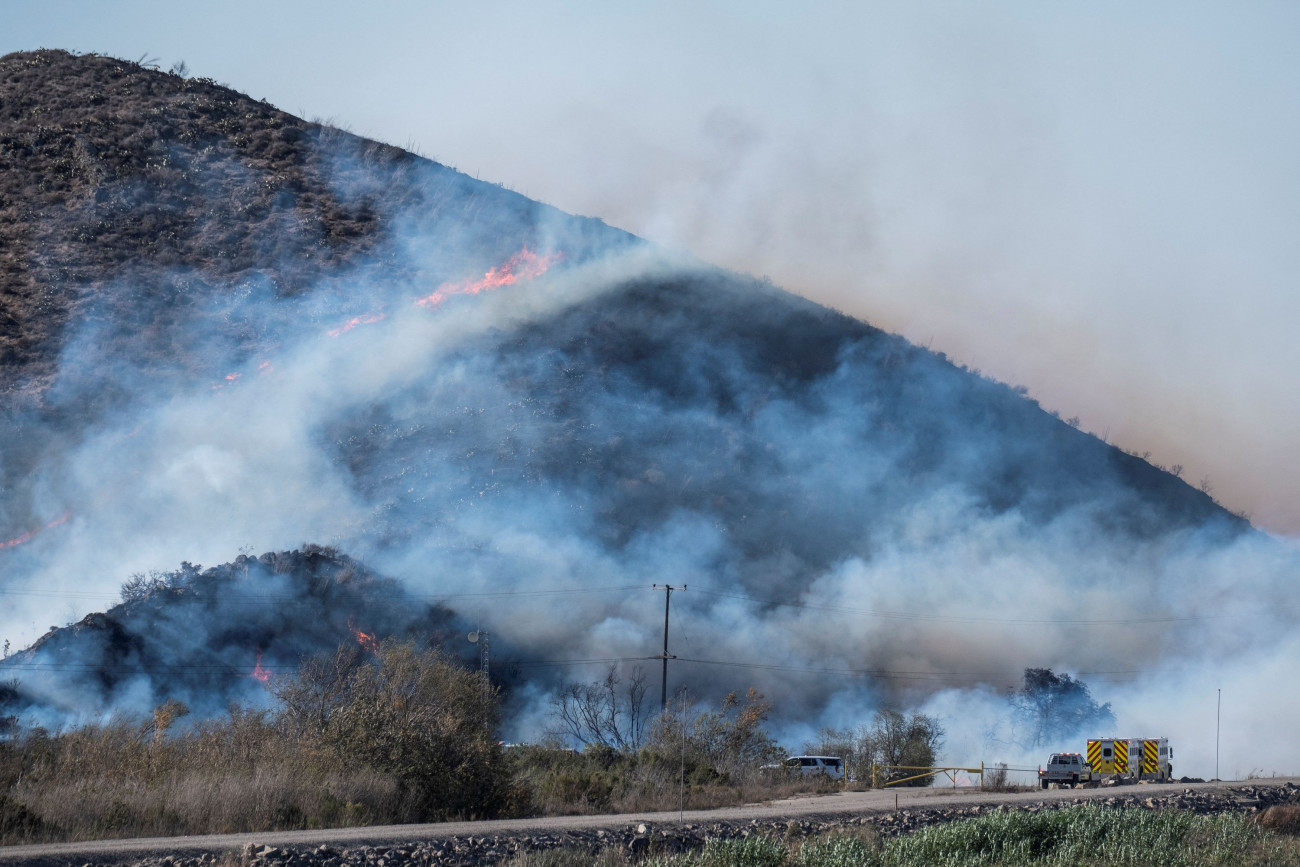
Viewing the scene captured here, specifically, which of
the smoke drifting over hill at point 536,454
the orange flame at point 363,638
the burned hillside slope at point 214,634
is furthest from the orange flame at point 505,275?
the orange flame at point 363,638

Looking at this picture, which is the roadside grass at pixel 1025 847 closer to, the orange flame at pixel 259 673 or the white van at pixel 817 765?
the white van at pixel 817 765

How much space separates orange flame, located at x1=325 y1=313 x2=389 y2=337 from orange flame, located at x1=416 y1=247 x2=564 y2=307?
3.70 meters

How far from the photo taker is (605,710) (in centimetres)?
6031

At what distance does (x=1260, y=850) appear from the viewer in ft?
77.3

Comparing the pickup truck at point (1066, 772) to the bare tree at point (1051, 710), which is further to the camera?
the bare tree at point (1051, 710)

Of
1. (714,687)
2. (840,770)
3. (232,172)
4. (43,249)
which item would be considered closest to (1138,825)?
(840,770)

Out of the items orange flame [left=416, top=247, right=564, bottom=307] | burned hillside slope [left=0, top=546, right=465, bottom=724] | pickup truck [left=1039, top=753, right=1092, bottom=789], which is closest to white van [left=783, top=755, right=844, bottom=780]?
pickup truck [left=1039, top=753, right=1092, bottom=789]

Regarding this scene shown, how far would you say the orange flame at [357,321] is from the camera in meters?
86.5

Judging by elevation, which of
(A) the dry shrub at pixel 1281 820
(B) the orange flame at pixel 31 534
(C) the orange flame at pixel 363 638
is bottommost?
(A) the dry shrub at pixel 1281 820

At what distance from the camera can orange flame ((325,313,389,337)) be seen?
86500mm

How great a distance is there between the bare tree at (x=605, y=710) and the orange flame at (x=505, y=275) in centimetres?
4046

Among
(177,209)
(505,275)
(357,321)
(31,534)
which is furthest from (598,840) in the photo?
(177,209)

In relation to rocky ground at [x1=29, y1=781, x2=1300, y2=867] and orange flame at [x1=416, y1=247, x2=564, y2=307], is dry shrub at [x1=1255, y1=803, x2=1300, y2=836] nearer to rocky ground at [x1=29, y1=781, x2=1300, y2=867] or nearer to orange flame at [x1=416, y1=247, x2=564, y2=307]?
rocky ground at [x1=29, y1=781, x2=1300, y2=867]

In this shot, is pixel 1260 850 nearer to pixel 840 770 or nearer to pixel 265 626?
pixel 840 770
